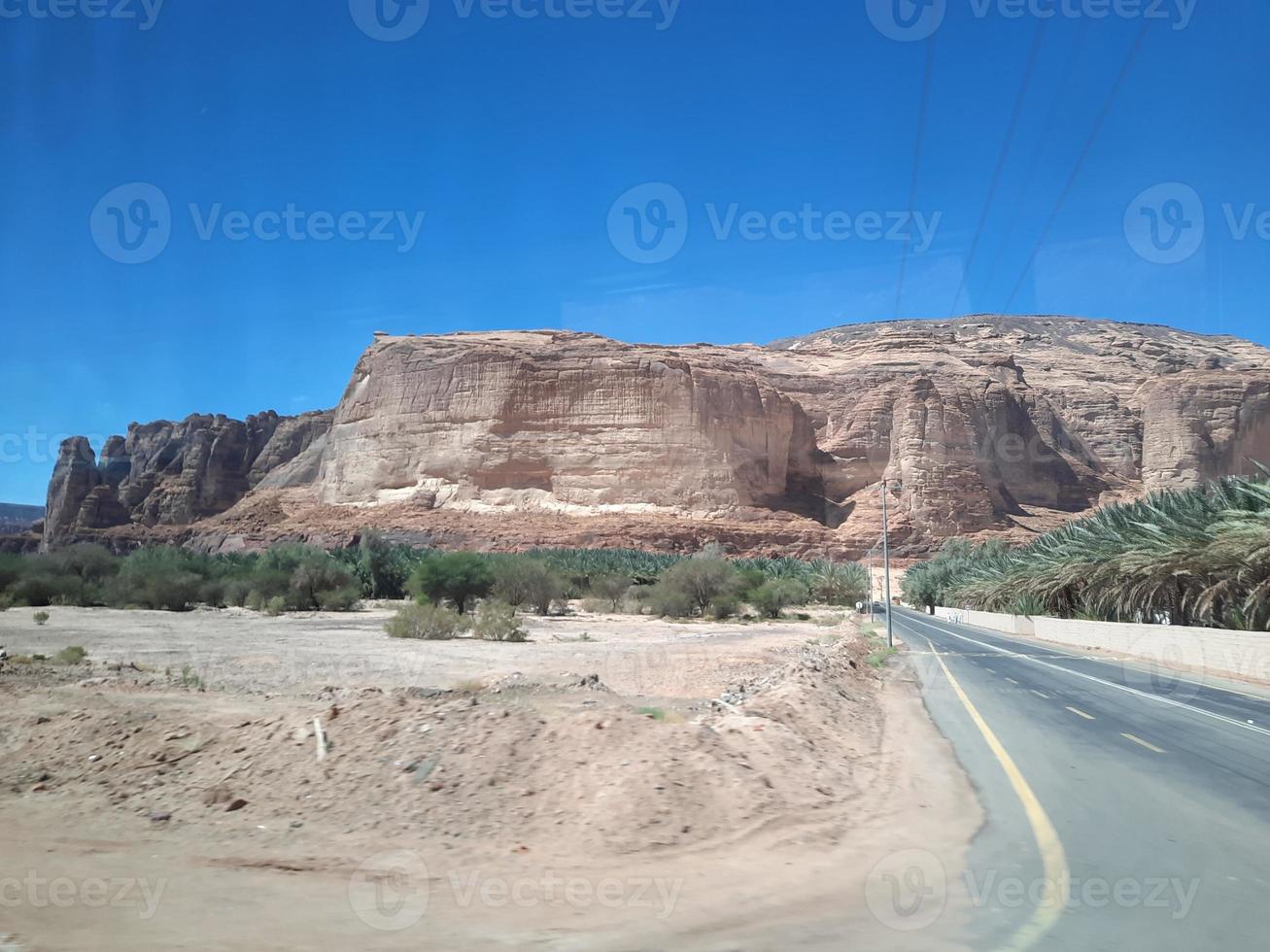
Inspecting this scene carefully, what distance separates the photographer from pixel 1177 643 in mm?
24672

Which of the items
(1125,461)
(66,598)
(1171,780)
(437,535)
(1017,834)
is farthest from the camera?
(1125,461)

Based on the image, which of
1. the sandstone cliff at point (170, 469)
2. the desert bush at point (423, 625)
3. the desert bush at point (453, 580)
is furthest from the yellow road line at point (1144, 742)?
the sandstone cliff at point (170, 469)

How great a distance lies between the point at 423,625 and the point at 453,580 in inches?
510

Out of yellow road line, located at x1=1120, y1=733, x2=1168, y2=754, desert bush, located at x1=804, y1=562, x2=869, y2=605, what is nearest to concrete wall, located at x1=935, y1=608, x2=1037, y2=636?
desert bush, located at x1=804, y1=562, x2=869, y2=605

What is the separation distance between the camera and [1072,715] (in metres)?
13.3

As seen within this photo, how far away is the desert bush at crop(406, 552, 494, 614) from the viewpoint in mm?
41219

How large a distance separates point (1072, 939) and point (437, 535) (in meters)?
84.4

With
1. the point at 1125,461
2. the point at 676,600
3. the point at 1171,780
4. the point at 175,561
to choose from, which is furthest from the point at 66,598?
the point at 1125,461

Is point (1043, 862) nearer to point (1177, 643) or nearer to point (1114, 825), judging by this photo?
point (1114, 825)

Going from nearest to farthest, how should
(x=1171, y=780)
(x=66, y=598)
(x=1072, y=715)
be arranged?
1. (x=1171, y=780)
2. (x=1072, y=715)
3. (x=66, y=598)

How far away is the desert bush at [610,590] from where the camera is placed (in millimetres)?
51969

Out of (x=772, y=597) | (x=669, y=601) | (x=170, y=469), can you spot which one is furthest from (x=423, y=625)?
(x=170, y=469)

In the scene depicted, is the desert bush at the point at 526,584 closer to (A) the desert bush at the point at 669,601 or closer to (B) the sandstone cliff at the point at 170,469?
(A) the desert bush at the point at 669,601

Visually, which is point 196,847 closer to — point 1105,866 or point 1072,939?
point 1072,939
